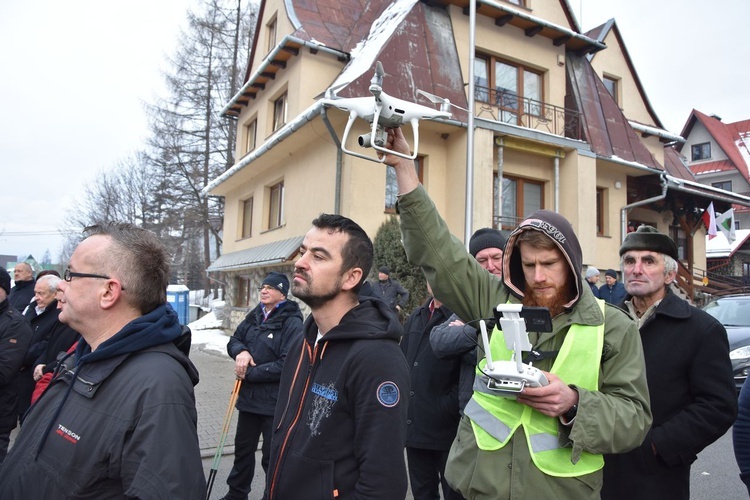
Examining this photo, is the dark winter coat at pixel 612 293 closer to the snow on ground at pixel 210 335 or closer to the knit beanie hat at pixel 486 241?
the knit beanie hat at pixel 486 241

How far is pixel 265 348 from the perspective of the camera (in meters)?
4.47

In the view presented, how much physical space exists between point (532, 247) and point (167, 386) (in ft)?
4.93

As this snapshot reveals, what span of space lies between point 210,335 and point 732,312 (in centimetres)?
1461

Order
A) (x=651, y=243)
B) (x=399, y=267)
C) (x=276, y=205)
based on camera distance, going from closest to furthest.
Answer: (x=651, y=243)
(x=399, y=267)
(x=276, y=205)

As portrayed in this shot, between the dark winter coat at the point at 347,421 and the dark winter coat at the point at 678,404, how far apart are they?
1.20 metres

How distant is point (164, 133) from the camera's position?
82.8ft

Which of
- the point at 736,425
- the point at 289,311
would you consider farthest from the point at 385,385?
the point at 289,311

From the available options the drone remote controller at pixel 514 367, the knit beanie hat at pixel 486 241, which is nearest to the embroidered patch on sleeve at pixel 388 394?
the drone remote controller at pixel 514 367

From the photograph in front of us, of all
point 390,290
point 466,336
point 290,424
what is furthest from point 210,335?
point 290,424

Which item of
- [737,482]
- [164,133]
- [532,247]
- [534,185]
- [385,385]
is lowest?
[737,482]

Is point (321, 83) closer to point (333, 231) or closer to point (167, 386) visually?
point (333, 231)

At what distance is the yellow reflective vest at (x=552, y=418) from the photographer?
1702mm

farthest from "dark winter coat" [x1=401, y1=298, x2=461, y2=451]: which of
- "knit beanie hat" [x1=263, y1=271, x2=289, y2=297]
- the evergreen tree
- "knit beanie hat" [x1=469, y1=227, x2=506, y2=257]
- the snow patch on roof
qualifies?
the snow patch on roof

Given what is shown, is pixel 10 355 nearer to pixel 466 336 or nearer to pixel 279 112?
pixel 466 336
